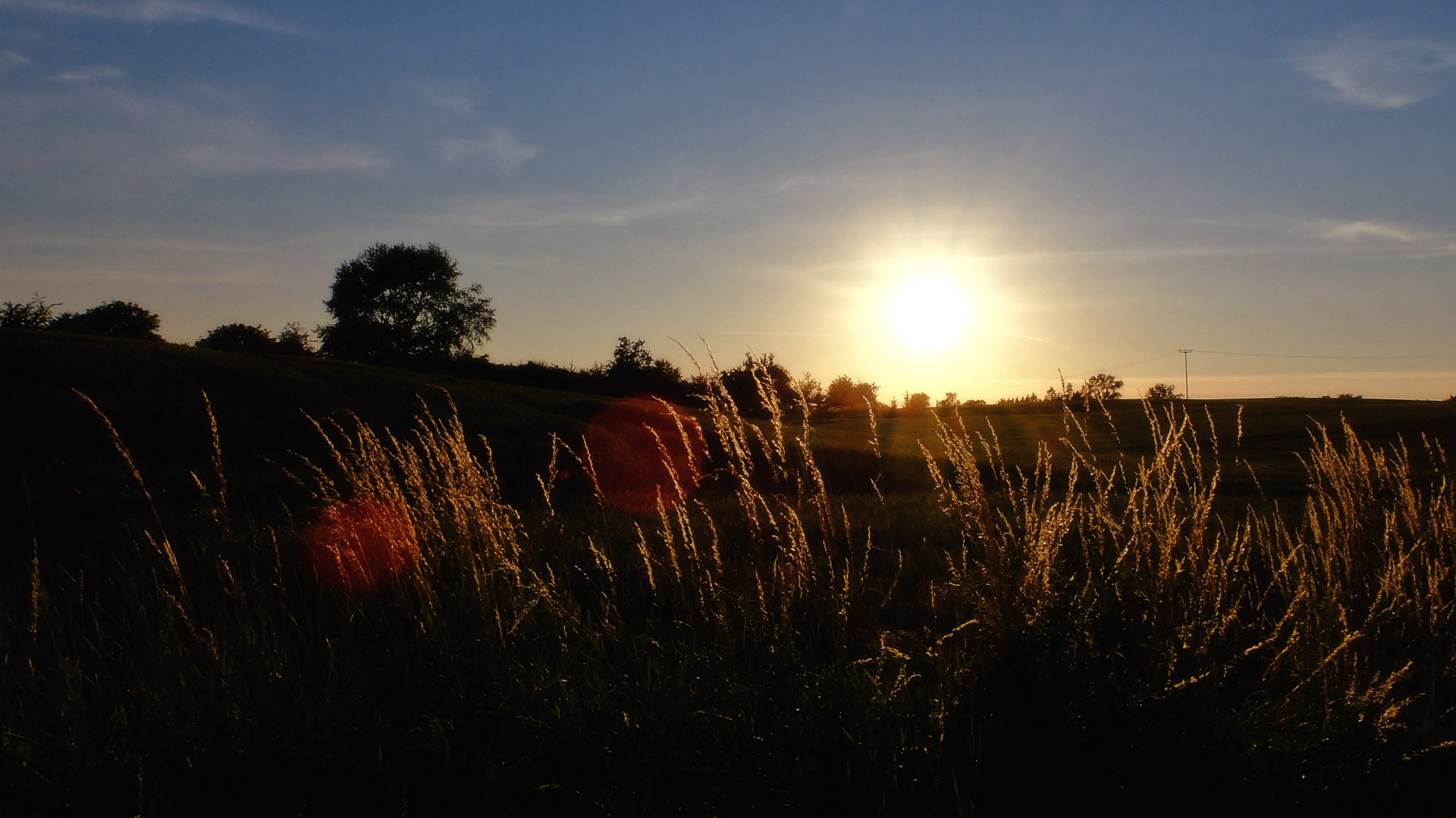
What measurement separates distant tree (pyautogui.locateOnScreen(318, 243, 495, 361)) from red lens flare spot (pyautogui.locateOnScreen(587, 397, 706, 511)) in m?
35.8

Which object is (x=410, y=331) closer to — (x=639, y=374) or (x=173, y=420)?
(x=639, y=374)

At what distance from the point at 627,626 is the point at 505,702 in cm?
136

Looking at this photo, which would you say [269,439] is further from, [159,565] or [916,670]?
[916,670]

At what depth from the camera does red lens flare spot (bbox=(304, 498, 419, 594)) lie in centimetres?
390

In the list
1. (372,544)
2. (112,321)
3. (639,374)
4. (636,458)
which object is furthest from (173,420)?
(112,321)

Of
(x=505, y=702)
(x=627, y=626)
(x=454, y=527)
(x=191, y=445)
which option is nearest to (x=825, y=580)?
(x=627, y=626)

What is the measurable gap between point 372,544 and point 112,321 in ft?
147

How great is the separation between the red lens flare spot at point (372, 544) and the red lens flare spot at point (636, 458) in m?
4.74

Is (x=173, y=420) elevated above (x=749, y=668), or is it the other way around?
(x=173, y=420)

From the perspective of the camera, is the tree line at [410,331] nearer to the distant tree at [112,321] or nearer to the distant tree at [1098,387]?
the distant tree at [112,321]

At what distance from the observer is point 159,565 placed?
5121 mm

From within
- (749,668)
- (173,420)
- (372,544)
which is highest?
(173,420)

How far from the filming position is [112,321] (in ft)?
127

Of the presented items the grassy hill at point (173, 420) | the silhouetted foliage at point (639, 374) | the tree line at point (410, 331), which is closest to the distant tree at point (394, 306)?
the tree line at point (410, 331)
